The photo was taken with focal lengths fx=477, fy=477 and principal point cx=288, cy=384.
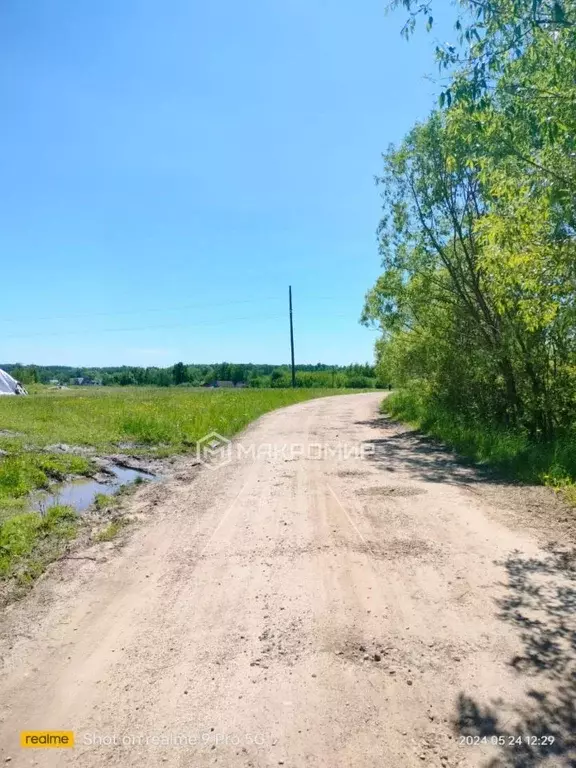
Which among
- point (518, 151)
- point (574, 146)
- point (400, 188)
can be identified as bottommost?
point (574, 146)

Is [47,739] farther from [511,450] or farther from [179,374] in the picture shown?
[179,374]

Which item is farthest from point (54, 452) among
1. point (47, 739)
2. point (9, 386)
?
point (9, 386)

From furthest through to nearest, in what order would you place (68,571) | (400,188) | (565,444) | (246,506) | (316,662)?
(400,188) < (565,444) < (246,506) < (68,571) < (316,662)

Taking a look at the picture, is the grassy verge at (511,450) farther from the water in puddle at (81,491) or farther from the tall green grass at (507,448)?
the water in puddle at (81,491)

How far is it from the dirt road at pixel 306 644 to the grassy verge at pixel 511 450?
68.0 inches

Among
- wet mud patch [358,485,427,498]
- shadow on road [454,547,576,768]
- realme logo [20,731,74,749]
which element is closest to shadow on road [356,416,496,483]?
wet mud patch [358,485,427,498]

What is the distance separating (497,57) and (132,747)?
5462 mm

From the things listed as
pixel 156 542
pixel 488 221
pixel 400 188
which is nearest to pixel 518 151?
pixel 488 221

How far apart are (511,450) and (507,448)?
0.38ft

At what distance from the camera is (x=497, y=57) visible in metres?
4.00

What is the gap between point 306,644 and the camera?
10.7 feet

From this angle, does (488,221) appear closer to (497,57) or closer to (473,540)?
(497,57)

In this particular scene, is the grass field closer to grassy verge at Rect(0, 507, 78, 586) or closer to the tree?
grassy verge at Rect(0, 507, 78, 586)

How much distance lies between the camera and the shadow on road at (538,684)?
7.68 ft
